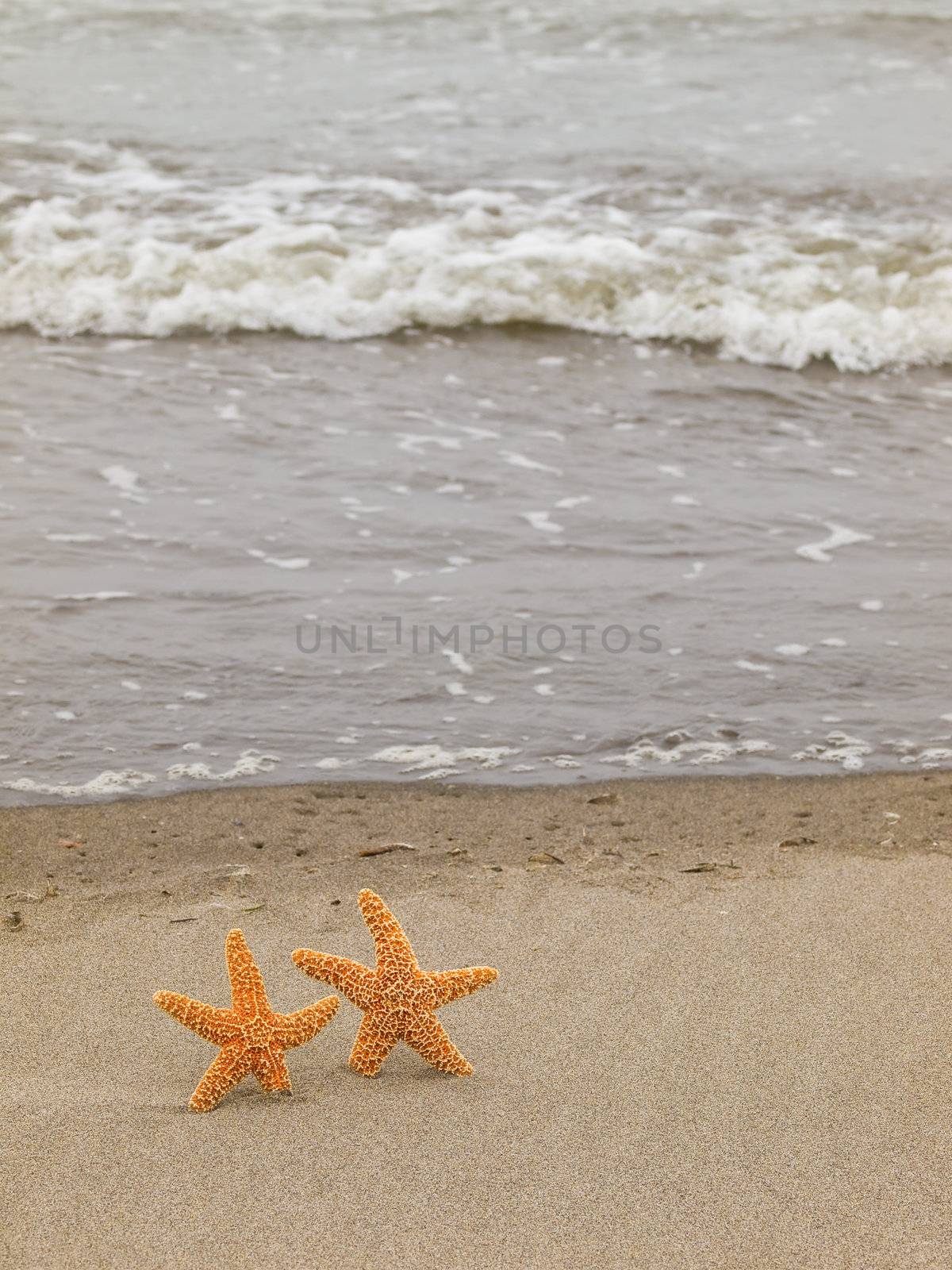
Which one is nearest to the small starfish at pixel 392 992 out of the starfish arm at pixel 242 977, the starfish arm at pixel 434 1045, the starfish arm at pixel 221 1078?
the starfish arm at pixel 434 1045

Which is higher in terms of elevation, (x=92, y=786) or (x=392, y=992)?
(x=392, y=992)

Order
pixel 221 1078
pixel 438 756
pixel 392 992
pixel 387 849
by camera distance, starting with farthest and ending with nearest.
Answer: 1. pixel 438 756
2. pixel 387 849
3. pixel 392 992
4. pixel 221 1078

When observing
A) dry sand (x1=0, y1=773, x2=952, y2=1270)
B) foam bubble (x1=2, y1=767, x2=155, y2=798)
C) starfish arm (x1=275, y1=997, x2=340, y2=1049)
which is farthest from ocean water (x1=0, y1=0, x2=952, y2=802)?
starfish arm (x1=275, y1=997, x2=340, y2=1049)

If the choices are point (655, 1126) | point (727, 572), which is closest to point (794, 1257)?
point (655, 1126)

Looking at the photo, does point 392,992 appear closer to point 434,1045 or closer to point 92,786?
point 434,1045

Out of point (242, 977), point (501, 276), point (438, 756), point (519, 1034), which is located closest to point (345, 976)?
point (242, 977)

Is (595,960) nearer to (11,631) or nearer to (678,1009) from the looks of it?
(678,1009)
